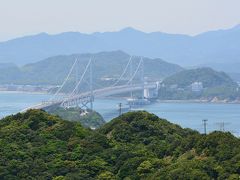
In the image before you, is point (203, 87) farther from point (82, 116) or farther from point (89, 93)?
point (82, 116)

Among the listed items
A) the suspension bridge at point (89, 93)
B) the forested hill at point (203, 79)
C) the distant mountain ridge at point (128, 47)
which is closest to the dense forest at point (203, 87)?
the forested hill at point (203, 79)

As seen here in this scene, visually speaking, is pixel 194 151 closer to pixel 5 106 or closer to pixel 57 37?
pixel 5 106

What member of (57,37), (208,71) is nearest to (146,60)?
(208,71)

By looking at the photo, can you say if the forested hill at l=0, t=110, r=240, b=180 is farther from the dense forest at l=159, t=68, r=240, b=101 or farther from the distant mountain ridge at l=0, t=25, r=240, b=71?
the distant mountain ridge at l=0, t=25, r=240, b=71

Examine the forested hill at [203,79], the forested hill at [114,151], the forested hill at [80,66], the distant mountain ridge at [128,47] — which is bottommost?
the forested hill at [114,151]

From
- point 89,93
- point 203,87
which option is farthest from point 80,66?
point 89,93

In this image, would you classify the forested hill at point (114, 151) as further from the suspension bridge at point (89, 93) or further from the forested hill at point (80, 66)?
the forested hill at point (80, 66)
